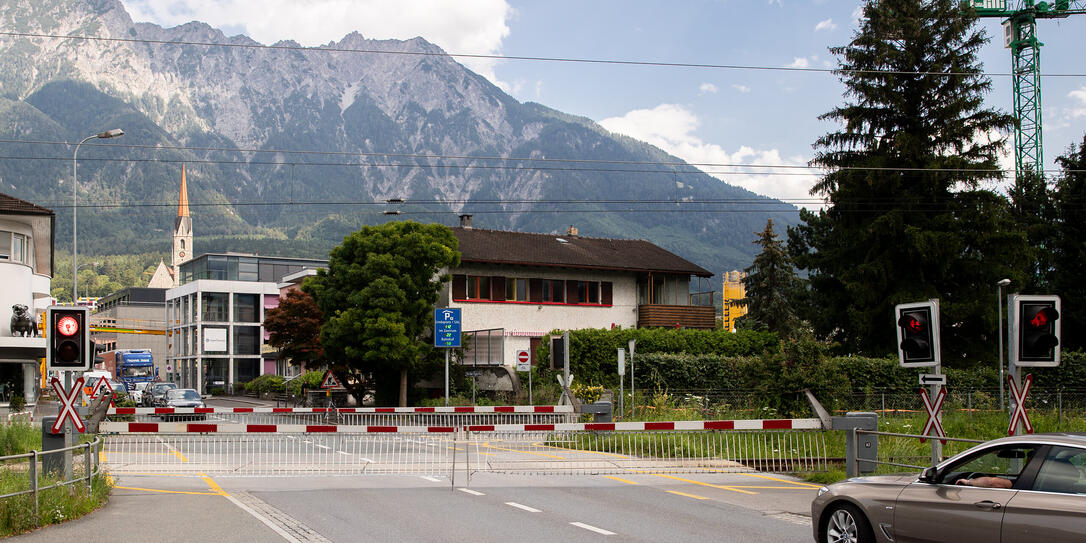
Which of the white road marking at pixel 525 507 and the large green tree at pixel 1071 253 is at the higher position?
the large green tree at pixel 1071 253

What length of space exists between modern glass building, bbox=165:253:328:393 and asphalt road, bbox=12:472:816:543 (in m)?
74.0

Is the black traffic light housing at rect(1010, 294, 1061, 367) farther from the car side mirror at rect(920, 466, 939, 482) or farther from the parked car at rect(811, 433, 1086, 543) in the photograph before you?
the car side mirror at rect(920, 466, 939, 482)

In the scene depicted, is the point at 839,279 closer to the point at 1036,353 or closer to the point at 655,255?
the point at 655,255

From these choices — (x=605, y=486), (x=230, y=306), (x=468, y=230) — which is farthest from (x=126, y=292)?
(x=605, y=486)

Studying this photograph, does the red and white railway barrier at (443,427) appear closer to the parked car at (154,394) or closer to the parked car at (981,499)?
the parked car at (981,499)

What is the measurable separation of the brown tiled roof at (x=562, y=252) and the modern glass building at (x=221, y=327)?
138ft

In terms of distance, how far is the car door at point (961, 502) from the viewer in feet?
26.4

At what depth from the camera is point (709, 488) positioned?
15.7 metres

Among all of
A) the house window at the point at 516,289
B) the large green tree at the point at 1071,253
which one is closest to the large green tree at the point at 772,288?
the large green tree at the point at 1071,253

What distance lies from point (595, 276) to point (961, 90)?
19.7 metres

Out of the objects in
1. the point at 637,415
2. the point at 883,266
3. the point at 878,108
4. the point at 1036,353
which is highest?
the point at 878,108

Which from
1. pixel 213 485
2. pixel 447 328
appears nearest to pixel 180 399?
pixel 447 328

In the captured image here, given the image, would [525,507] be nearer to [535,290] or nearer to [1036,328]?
[1036,328]

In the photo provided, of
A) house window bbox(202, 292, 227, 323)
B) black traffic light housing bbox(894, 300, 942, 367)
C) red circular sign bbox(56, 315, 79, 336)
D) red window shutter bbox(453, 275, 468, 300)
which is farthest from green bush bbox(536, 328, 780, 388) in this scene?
house window bbox(202, 292, 227, 323)
